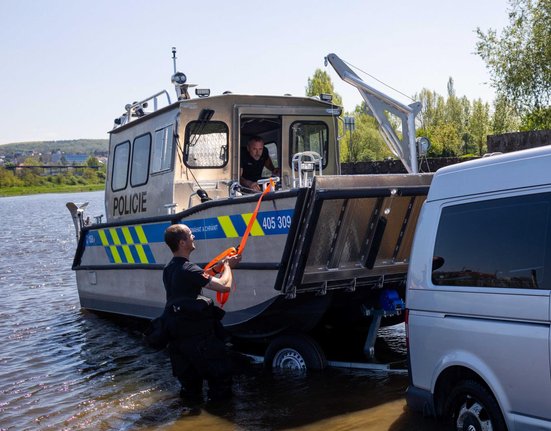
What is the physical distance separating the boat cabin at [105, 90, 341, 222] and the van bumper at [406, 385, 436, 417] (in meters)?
3.76

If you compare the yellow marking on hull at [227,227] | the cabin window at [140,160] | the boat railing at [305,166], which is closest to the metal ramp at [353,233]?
the boat railing at [305,166]

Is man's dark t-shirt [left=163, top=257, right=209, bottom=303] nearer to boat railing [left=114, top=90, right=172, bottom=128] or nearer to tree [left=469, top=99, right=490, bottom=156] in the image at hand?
boat railing [left=114, top=90, right=172, bottom=128]

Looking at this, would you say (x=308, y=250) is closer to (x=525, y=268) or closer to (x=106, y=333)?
(x=525, y=268)

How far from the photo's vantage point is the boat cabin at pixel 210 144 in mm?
9367

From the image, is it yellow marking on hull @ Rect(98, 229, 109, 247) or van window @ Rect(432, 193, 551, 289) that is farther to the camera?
yellow marking on hull @ Rect(98, 229, 109, 247)

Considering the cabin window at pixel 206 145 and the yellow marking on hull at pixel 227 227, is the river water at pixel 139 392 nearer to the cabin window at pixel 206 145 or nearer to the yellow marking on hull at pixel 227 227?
the yellow marking on hull at pixel 227 227

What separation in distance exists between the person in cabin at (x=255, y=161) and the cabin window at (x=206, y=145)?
34cm

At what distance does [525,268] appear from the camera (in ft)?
14.3

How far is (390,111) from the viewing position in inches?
343

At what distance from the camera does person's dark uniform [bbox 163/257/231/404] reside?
6559 mm

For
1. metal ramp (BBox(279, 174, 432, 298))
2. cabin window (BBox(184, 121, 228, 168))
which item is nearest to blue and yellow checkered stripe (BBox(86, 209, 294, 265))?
metal ramp (BBox(279, 174, 432, 298))

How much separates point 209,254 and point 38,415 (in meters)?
2.31

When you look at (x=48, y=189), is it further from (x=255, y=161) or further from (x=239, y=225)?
(x=239, y=225)

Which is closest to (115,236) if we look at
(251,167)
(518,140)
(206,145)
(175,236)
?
(206,145)
